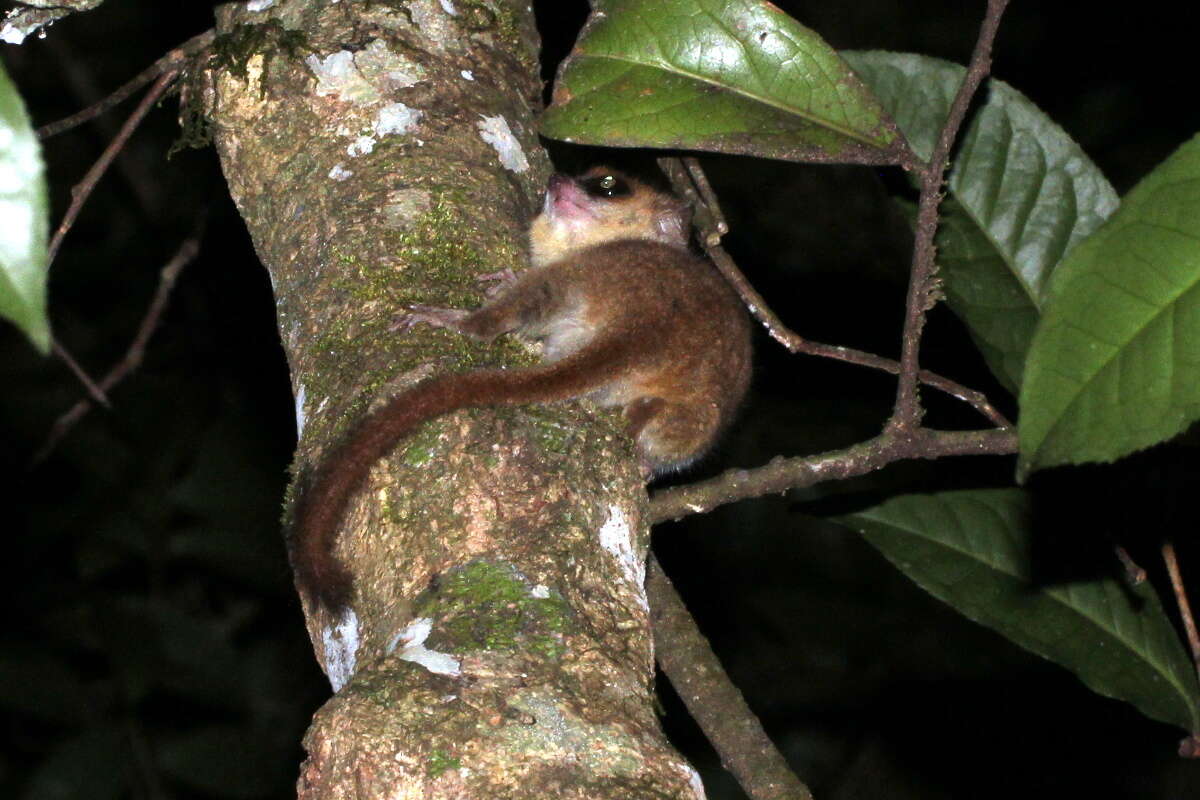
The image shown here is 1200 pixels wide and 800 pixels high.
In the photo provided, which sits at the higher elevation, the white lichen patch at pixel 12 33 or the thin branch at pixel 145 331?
the white lichen patch at pixel 12 33

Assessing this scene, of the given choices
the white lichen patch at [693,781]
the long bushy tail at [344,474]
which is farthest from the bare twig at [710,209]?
the white lichen patch at [693,781]

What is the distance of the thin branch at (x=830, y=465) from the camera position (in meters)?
2.53

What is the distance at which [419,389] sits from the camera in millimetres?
2104

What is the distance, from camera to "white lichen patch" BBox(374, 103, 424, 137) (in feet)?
8.75

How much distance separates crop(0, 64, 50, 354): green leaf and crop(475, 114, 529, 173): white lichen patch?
181 centimetres

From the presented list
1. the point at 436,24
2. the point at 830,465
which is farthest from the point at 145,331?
the point at 830,465

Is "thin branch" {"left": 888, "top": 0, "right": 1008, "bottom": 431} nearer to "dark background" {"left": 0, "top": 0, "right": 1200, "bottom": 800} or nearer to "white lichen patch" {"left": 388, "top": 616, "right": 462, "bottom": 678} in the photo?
"white lichen patch" {"left": 388, "top": 616, "right": 462, "bottom": 678}

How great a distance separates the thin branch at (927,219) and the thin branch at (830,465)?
4 centimetres

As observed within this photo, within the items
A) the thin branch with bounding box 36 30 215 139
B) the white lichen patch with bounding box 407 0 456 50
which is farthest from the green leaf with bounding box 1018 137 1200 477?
the thin branch with bounding box 36 30 215 139

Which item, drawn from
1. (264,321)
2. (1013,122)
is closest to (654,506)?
(1013,122)

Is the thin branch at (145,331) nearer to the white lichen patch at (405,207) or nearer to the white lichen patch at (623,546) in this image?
the white lichen patch at (405,207)

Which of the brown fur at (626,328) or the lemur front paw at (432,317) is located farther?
the brown fur at (626,328)

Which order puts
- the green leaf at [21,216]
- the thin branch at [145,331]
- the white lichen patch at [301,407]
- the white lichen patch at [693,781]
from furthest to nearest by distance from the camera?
the thin branch at [145,331] → the white lichen patch at [301,407] → the white lichen patch at [693,781] → the green leaf at [21,216]

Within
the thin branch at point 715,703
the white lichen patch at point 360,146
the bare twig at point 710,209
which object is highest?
the white lichen patch at point 360,146
